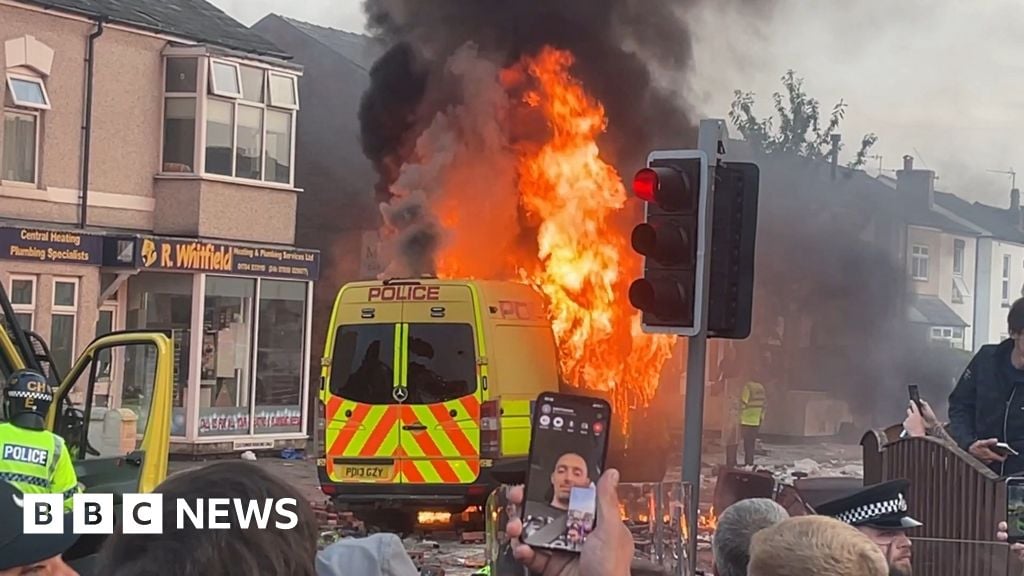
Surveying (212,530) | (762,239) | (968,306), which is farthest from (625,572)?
(968,306)

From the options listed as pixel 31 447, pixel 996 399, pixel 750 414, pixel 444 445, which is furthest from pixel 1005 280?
pixel 31 447

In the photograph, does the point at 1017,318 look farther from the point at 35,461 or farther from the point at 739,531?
the point at 35,461

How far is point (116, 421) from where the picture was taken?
8.35m

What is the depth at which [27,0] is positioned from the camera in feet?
64.4

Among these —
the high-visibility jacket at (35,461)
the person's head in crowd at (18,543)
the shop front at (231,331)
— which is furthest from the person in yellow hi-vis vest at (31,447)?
the shop front at (231,331)

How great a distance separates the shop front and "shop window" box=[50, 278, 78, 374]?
1.08 metres

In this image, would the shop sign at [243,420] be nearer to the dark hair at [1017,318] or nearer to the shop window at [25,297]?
the shop window at [25,297]

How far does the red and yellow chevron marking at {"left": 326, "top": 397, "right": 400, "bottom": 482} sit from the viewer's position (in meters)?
12.8

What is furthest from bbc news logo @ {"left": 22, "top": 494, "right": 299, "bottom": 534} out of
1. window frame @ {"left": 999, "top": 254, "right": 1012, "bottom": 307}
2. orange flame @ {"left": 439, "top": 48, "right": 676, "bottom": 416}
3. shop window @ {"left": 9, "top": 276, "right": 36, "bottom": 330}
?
window frame @ {"left": 999, "top": 254, "right": 1012, "bottom": 307}

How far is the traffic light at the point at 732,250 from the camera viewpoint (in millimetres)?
7070

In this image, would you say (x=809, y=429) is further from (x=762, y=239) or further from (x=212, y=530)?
(x=212, y=530)

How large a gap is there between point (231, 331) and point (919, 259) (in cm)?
1958

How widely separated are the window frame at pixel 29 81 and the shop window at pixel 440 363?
9.68 metres

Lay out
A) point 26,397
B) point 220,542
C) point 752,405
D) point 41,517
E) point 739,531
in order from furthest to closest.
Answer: point 752,405 → point 26,397 → point 739,531 → point 41,517 → point 220,542
